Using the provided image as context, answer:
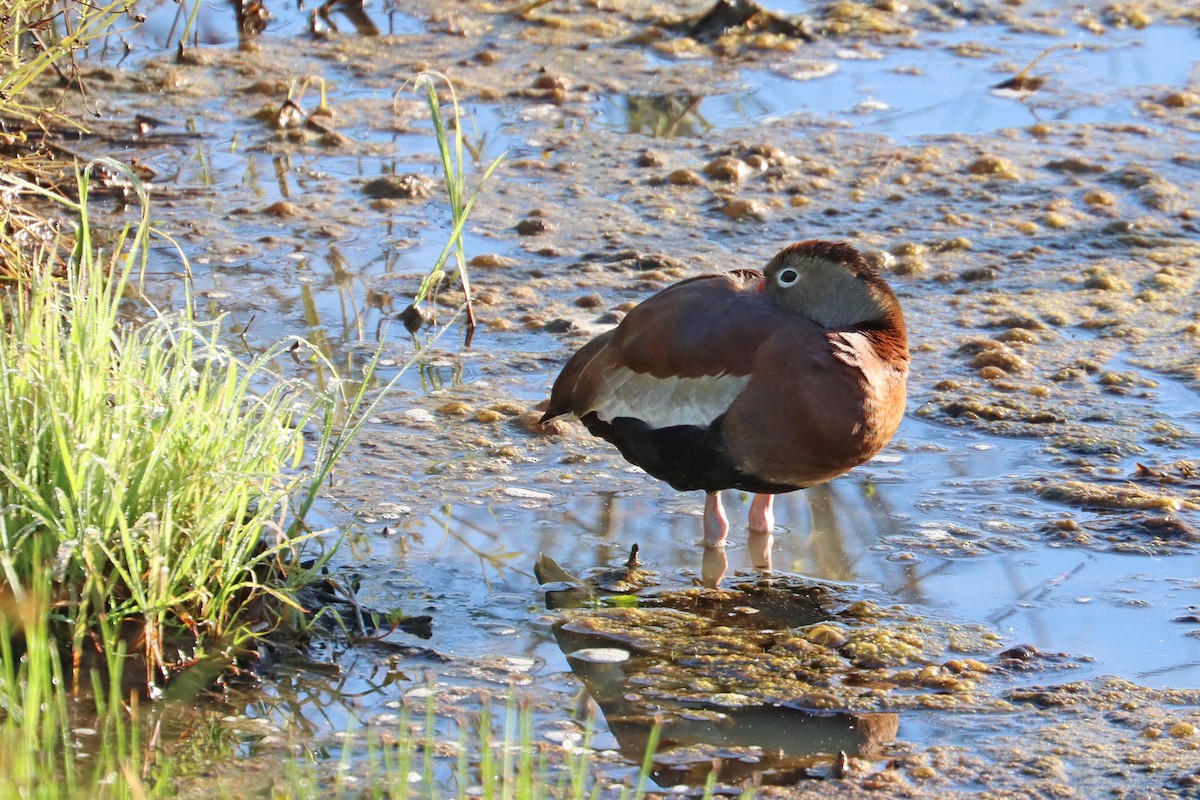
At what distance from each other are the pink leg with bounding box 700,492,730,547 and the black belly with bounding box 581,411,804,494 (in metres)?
0.09

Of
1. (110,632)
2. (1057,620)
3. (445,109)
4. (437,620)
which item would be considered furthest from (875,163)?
(110,632)

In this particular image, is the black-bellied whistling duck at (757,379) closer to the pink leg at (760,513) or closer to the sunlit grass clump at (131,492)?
the pink leg at (760,513)

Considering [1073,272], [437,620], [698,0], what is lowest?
[437,620]

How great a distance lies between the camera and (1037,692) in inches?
143

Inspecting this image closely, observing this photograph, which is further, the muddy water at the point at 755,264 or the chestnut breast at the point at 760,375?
the chestnut breast at the point at 760,375

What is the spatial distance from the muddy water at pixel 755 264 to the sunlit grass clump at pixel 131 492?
271mm

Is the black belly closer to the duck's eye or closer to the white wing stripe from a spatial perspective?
the white wing stripe

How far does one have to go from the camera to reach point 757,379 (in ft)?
13.7

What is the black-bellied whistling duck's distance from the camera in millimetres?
4102

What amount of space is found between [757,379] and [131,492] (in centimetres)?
168

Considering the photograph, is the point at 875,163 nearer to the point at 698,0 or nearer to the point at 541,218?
the point at 541,218

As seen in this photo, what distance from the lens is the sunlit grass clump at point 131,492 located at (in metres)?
3.27

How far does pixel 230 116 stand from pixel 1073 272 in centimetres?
401

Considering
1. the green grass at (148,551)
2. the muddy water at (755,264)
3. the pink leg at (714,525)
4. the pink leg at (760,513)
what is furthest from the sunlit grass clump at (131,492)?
the pink leg at (760,513)
